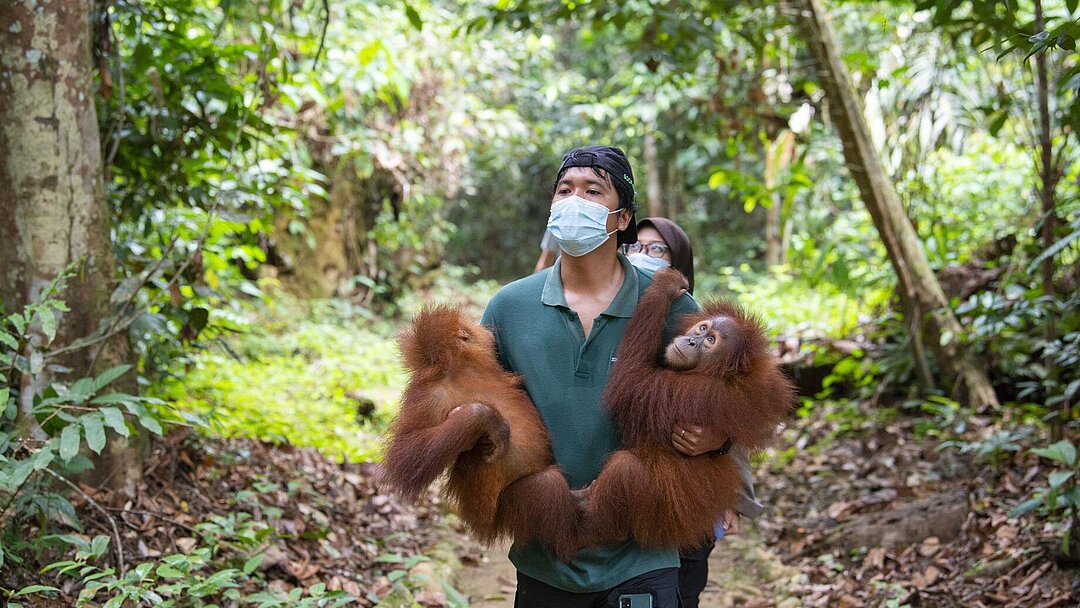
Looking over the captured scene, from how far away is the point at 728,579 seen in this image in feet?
16.0

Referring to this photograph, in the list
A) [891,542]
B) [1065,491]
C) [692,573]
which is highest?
[1065,491]

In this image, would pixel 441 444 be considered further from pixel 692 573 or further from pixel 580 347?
pixel 692 573

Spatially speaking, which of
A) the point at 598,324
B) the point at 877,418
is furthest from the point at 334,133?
the point at 598,324

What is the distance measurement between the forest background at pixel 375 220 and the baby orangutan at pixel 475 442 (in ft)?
3.41

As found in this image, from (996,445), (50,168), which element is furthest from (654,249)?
(50,168)

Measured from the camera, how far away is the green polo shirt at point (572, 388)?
234 centimetres

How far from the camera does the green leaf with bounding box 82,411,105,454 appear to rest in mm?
2711

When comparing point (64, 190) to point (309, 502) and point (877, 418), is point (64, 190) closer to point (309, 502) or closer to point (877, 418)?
point (309, 502)

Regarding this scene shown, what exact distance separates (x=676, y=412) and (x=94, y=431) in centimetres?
177

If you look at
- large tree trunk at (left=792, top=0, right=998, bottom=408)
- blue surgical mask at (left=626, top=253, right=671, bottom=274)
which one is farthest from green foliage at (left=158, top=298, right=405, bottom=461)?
large tree trunk at (left=792, top=0, right=998, bottom=408)

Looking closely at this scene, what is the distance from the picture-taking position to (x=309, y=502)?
15.5ft

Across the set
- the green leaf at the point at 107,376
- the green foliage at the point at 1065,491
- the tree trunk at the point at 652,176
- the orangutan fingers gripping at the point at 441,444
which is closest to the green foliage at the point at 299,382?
the green leaf at the point at 107,376

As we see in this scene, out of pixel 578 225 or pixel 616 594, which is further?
pixel 578 225

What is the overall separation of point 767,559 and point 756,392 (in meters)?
2.78
